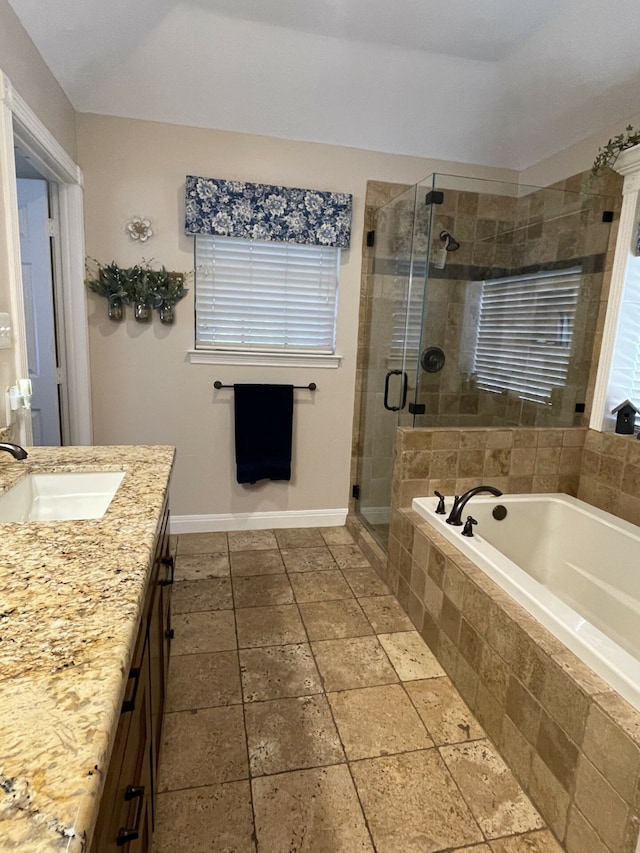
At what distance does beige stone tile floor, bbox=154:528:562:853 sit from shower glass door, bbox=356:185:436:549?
83cm

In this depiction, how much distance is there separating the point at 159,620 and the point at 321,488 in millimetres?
2010

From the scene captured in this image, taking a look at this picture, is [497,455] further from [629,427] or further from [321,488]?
[321,488]

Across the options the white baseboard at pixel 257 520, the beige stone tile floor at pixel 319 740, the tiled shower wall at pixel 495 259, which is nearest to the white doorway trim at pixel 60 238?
the white baseboard at pixel 257 520

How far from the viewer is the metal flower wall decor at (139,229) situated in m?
2.80

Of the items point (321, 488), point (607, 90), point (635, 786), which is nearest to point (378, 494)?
point (321, 488)

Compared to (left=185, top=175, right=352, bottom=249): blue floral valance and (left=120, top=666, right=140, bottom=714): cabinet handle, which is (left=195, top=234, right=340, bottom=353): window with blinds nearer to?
(left=185, top=175, right=352, bottom=249): blue floral valance

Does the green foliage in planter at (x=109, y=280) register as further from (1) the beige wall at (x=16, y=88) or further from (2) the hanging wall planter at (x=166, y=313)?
(1) the beige wall at (x=16, y=88)

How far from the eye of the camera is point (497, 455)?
2656mm

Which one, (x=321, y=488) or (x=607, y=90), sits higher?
(x=607, y=90)

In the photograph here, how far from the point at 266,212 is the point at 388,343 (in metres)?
1.07

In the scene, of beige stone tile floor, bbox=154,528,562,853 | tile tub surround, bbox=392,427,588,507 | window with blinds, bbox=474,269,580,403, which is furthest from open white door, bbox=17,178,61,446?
window with blinds, bbox=474,269,580,403

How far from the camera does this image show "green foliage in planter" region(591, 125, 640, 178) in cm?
235

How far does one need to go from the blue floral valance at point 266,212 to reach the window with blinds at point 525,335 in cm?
101

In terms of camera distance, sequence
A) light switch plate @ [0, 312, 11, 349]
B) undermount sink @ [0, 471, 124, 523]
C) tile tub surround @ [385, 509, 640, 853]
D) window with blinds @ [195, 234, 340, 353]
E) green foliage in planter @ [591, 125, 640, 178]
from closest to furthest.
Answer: tile tub surround @ [385, 509, 640, 853]
undermount sink @ [0, 471, 124, 523]
light switch plate @ [0, 312, 11, 349]
green foliage in planter @ [591, 125, 640, 178]
window with blinds @ [195, 234, 340, 353]
